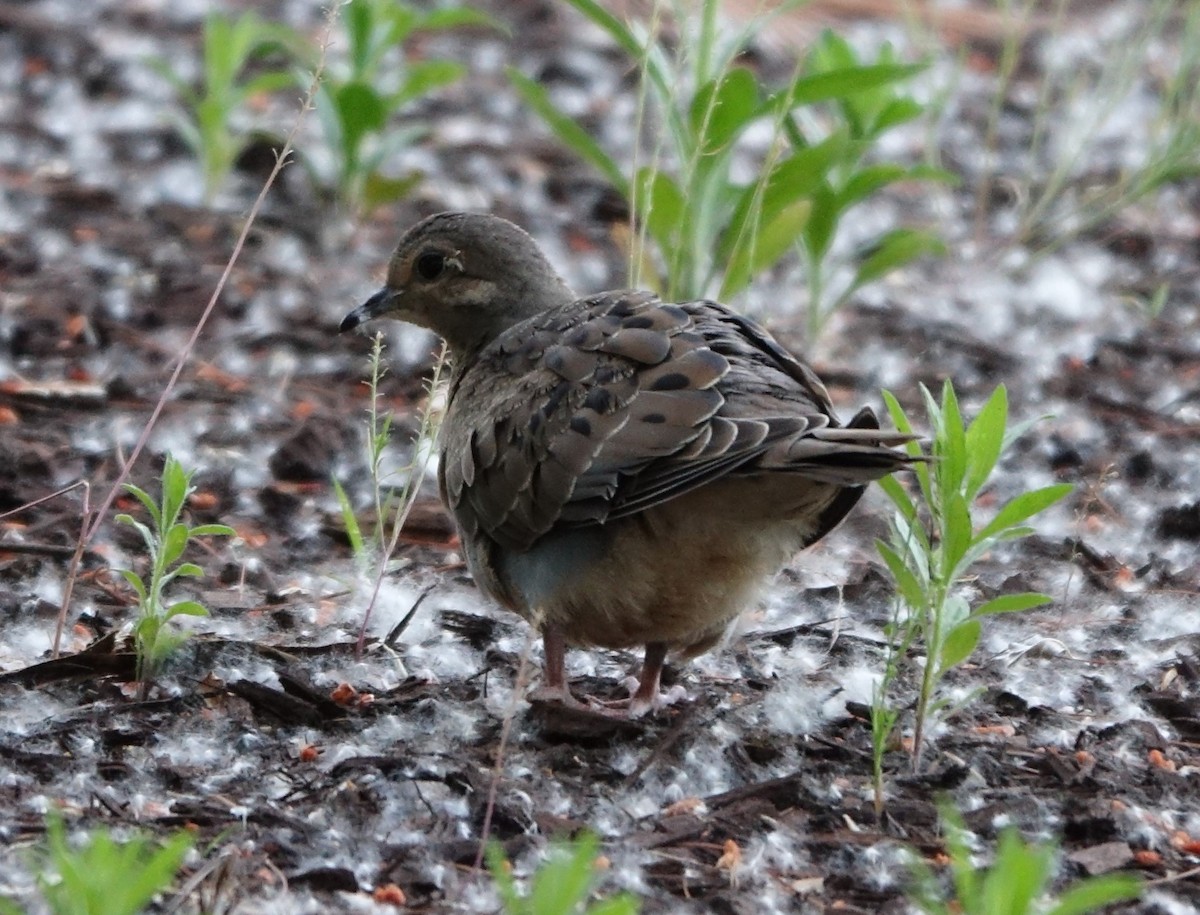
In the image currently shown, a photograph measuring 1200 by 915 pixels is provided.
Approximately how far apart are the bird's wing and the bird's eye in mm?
582

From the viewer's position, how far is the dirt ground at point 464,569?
157 inches

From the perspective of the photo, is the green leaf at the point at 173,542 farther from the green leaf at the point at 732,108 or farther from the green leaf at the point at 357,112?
the green leaf at the point at 357,112

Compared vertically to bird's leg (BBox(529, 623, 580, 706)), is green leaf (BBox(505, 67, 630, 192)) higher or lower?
higher

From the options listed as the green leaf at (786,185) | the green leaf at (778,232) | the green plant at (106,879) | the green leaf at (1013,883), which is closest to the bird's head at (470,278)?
the green leaf at (786,185)

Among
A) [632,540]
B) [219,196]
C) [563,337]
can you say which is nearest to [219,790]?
[632,540]

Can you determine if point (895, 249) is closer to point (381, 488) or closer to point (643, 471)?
point (381, 488)

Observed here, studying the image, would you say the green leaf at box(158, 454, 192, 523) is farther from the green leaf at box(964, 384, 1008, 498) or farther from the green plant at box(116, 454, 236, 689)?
the green leaf at box(964, 384, 1008, 498)

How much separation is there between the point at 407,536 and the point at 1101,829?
8.34ft

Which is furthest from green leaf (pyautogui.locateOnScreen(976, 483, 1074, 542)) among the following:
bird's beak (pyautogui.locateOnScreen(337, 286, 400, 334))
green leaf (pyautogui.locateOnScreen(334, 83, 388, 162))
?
green leaf (pyautogui.locateOnScreen(334, 83, 388, 162))

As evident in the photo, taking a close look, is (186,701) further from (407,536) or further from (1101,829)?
(1101,829)

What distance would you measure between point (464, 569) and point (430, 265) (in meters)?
0.94

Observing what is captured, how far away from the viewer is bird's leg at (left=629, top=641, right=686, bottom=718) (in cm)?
472

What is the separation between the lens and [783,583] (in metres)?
5.66

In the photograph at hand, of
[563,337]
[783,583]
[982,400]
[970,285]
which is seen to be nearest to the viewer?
[563,337]
